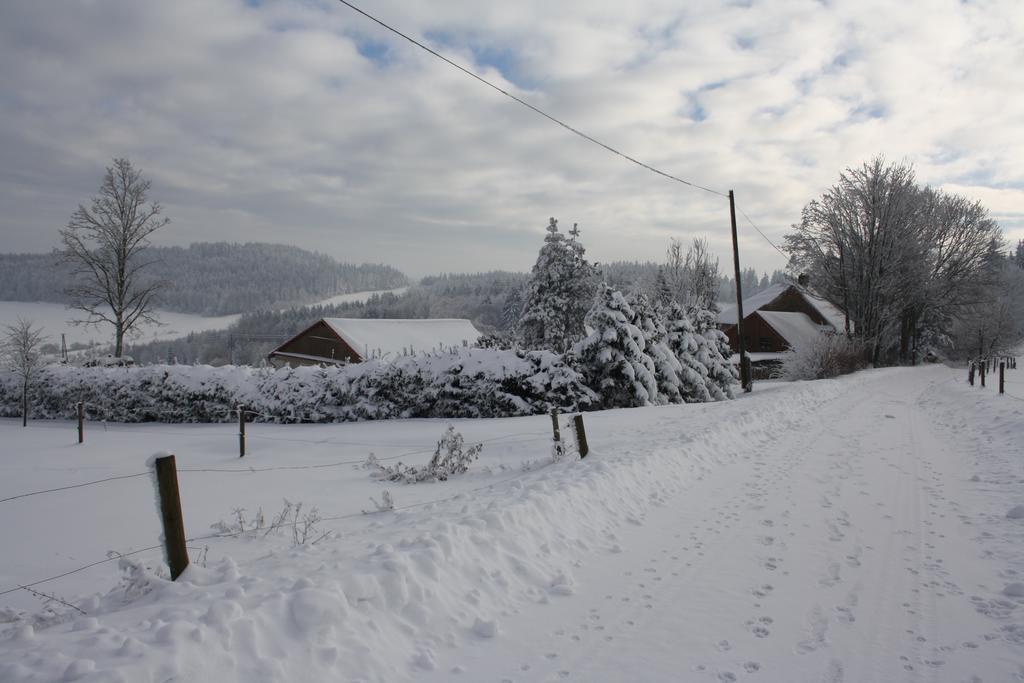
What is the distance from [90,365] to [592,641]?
94.5 ft

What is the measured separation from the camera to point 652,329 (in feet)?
64.0

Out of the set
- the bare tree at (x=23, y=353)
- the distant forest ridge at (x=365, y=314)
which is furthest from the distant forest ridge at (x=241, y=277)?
the bare tree at (x=23, y=353)

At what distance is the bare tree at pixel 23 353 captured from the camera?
23438mm

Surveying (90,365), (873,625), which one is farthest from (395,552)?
(90,365)

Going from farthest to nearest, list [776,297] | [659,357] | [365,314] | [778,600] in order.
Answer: [365,314] < [776,297] < [659,357] < [778,600]

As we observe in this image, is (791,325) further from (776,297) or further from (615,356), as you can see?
(615,356)

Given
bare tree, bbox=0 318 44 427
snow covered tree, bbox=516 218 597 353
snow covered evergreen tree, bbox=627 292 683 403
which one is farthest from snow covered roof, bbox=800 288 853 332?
bare tree, bbox=0 318 44 427

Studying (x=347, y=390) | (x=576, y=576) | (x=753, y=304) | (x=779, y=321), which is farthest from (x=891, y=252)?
(x=576, y=576)

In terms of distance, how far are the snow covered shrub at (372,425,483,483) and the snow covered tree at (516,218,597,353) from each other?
3110 centimetres

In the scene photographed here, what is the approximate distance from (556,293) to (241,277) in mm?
118698

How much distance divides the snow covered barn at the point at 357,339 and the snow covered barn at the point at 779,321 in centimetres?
2430

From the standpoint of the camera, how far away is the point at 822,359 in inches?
1200

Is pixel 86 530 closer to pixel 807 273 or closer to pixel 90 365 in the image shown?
pixel 90 365

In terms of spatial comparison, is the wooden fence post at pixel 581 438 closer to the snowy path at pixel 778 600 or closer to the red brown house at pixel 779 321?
the snowy path at pixel 778 600
